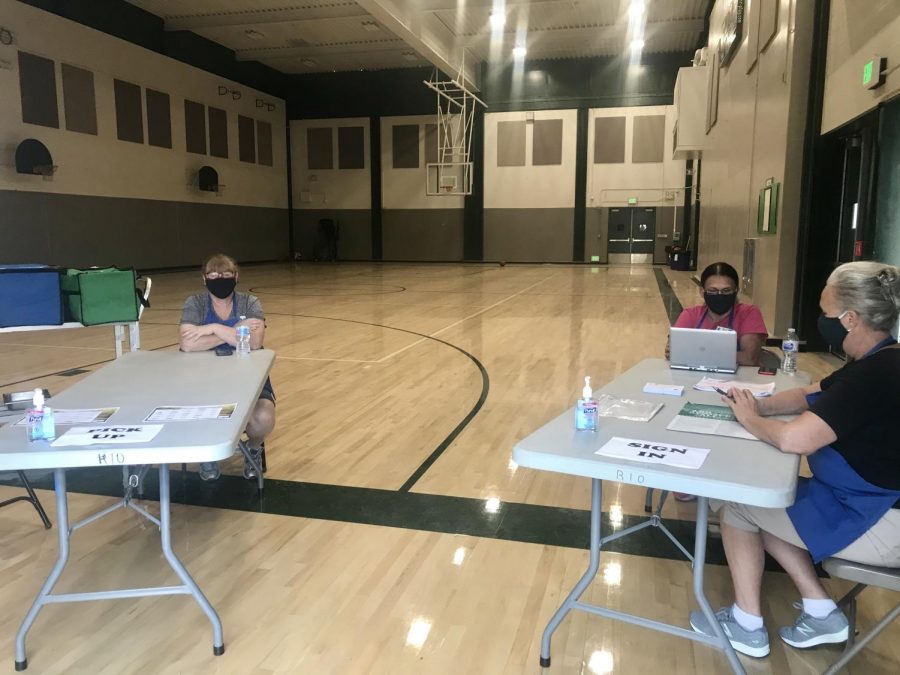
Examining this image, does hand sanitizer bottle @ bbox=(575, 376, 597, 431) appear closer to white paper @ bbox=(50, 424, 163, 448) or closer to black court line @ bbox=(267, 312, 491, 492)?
white paper @ bbox=(50, 424, 163, 448)

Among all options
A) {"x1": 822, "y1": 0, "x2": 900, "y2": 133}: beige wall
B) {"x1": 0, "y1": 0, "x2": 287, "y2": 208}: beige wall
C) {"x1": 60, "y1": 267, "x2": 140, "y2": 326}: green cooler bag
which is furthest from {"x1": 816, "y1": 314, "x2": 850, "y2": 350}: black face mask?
{"x1": 0, "y1": 0, "x2": 287, "y2": 208}: beige wall

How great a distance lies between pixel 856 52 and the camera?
5.82m

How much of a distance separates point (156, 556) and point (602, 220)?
68.6ft

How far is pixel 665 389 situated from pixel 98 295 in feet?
10.9

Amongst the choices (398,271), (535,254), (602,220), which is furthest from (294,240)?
(602,220)

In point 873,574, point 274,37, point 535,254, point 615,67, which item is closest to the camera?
point 873,574

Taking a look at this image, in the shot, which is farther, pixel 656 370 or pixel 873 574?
pixel 656 370

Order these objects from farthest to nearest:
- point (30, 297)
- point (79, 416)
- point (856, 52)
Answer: point (856, 52), point (30, 297), point (79, 416)

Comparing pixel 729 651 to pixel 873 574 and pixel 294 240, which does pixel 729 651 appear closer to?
pixel 873 574

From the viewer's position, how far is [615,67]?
2141 cm

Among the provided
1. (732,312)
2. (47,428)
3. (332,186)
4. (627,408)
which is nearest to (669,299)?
(732,312)

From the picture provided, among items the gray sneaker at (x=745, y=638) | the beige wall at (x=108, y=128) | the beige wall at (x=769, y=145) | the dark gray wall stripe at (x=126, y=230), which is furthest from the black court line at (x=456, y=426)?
the beige wall at (x=108, y=128)

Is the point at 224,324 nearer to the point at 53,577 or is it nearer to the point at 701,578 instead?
the point at 53,577

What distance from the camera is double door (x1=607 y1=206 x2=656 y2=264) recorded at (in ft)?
72.0
